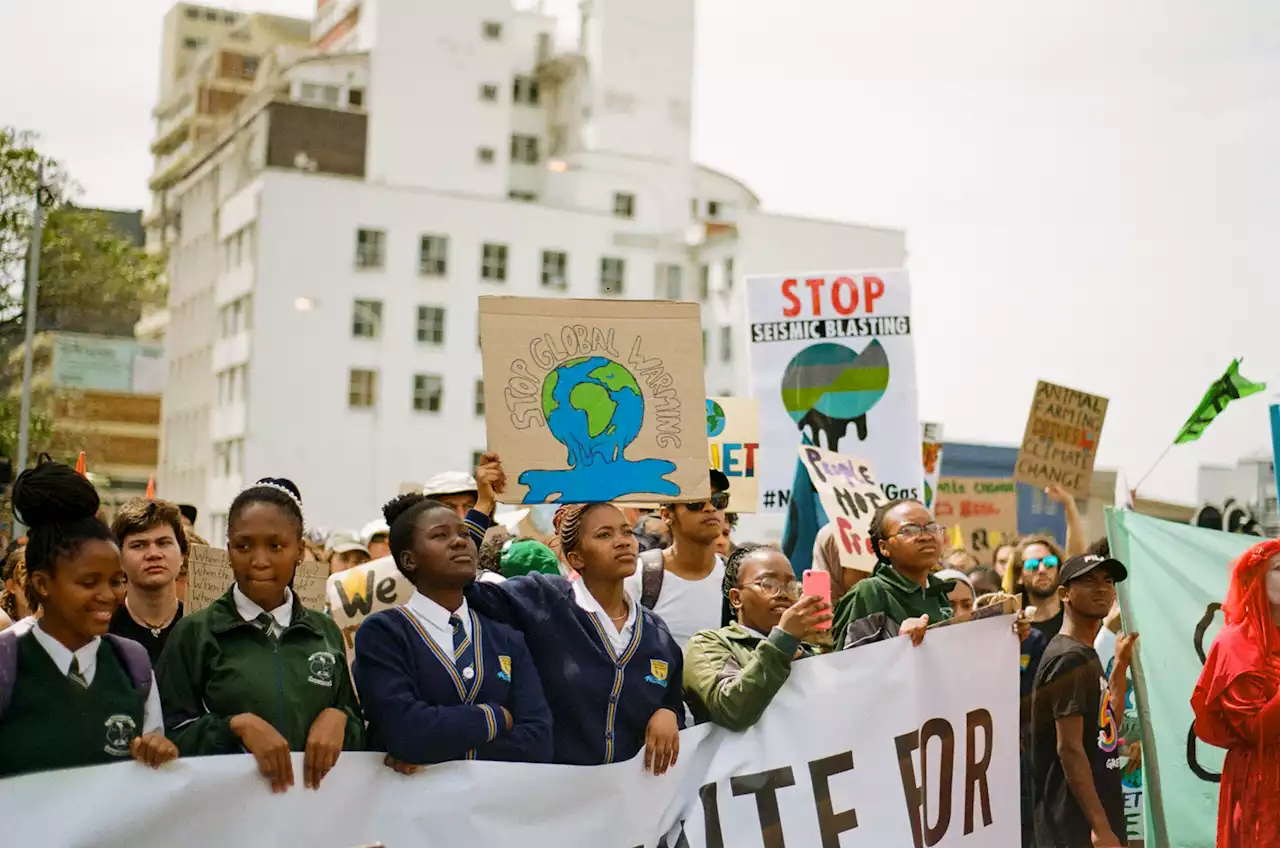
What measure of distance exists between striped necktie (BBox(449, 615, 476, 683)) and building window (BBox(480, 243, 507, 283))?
59155mm

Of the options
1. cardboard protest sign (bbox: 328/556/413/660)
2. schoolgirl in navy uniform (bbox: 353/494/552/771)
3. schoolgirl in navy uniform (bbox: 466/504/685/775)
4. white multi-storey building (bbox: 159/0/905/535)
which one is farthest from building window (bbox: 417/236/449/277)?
schoolgirl in navy uniform (bbox: 353/494/552/771)

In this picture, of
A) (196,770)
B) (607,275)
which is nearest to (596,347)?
(196,770)

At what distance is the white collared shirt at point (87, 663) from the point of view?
4562 mm

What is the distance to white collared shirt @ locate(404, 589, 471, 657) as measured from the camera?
17.3 ft

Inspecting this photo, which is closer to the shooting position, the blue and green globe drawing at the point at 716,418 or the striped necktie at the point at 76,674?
the striped necktie at the point at 76,674

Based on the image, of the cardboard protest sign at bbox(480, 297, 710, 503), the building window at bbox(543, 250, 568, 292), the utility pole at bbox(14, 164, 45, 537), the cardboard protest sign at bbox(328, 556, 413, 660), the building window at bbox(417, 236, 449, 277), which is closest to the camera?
the cardboard protest sign at bbox(480, 297, 710, 503)

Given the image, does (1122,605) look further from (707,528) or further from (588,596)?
(588,596)

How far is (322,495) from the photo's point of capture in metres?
59.1

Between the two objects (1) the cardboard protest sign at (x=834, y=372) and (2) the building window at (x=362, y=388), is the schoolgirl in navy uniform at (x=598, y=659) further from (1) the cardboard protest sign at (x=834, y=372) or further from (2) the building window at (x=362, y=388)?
(2) the building window at (x=362, y=388)

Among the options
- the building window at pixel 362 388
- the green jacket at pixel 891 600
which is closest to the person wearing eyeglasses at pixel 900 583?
the green jacket at pixel 891 600

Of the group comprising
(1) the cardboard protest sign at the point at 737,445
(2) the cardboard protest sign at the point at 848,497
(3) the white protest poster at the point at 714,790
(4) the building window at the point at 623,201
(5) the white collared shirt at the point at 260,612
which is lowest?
(3) the white protest poster at the point at 714,790

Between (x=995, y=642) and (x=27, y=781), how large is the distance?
372cm

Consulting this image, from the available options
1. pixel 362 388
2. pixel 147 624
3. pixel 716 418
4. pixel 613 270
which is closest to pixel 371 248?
pixel 362 388

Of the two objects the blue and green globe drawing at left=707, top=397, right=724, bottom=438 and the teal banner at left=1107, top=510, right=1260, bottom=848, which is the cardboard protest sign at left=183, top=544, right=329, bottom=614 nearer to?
the teal banner at left=1107, top=510, right=1260, bottom=848
